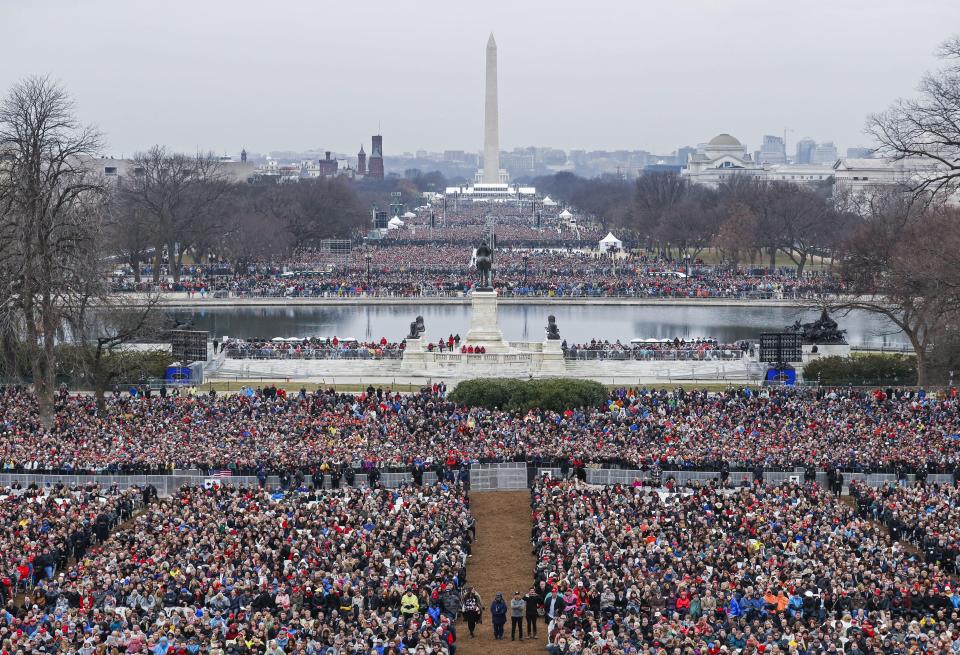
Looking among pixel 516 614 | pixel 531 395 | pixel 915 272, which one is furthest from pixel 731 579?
pixel 915 272

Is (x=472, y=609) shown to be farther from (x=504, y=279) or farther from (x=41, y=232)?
(x=504, y=279)

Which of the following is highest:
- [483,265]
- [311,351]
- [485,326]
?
[483,265]

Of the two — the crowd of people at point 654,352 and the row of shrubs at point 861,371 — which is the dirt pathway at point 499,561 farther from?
the crowd of people at point 654,352

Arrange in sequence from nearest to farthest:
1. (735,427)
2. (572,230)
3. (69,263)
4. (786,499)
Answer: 1. (786,499)
2. (735,427)
3. (69,263)
4. (572,230)

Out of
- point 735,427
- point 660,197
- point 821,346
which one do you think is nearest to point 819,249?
point 660,197

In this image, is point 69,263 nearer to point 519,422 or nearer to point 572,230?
point 519,422

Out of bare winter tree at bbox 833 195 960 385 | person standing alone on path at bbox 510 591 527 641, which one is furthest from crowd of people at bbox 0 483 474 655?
bare winter tree at bbox 833 195 960 385

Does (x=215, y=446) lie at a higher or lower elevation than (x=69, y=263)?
lower
